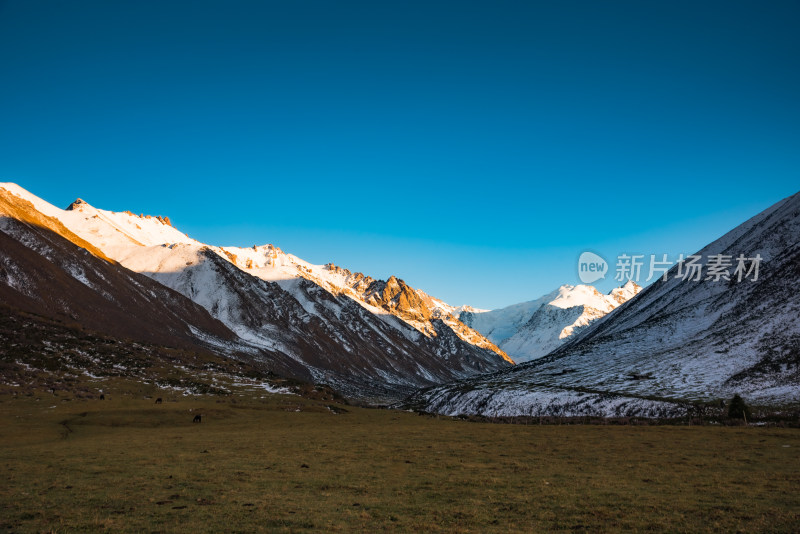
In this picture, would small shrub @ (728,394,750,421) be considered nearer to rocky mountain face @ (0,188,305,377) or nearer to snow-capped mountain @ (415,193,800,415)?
snow-capped mountain @ (415,193,800,415)

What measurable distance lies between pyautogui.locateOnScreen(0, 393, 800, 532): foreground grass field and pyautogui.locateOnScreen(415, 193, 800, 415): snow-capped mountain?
155ft

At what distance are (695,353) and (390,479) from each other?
117684mm

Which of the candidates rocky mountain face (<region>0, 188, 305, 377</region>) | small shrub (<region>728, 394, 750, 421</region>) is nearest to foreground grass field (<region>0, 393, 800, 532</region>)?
small shrub (<region>728, 394, 750, 421</region>)

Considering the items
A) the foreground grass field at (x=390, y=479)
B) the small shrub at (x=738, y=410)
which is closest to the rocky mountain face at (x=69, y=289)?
the foreground grass field at (x=390, y=479)

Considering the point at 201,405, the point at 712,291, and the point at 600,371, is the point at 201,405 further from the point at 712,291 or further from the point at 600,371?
the point at 712,291

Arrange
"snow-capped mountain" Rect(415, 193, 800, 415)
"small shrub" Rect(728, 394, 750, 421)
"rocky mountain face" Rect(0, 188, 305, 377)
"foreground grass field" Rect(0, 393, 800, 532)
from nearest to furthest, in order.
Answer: "foreground grass field" Rect(0, 393, 800, 532) < "small shrub" Rect(728, 394, 750, 421) < "snow-capped mountain" Rect(415, 193, 800, 415) < "rocky mountain face" Rect(0, 188, 305, 377)

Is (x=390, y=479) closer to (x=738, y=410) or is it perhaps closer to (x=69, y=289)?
(x=738, y=410)

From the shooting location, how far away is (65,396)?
67.8 metres

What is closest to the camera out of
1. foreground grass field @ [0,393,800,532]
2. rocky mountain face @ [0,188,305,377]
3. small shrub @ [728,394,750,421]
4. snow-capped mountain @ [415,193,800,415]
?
foreground grass field @ [0,393,800,532]

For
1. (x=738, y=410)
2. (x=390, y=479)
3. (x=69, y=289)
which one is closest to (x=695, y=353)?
(x=738, y=410)

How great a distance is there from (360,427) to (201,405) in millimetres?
26430

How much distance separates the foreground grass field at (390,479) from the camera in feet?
66.6

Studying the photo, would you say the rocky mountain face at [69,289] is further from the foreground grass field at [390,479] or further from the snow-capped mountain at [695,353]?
the snow-capped mountain at [695,353]

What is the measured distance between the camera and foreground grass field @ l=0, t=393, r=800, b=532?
2031 cm
